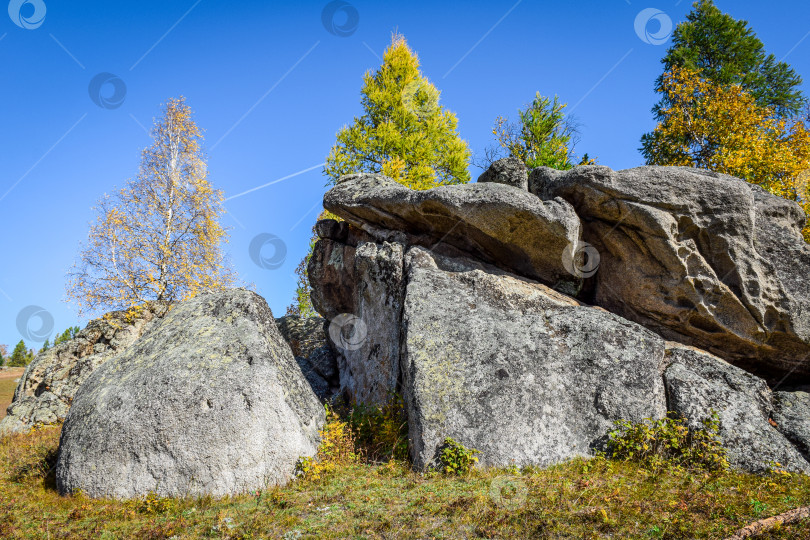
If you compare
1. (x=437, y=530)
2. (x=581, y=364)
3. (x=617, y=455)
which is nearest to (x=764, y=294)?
(x=581, y=364)

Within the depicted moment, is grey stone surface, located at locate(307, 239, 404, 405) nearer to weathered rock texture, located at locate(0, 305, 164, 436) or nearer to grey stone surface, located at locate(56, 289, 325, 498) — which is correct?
grey stone surface, located at locate(56, 289, 325, 498)

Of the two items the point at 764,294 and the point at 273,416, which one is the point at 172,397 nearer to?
the point at 273,416

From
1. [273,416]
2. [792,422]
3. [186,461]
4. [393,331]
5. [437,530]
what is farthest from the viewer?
[393,331]

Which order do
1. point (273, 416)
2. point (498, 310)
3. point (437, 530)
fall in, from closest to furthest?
point (437, 530) → point (273, 416) → point (498, 310)

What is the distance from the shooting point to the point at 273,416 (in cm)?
974

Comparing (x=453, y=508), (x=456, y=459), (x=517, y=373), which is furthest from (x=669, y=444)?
(x=453, y=508)

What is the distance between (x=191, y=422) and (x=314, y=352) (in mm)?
8658

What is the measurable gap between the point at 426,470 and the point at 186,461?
454cm

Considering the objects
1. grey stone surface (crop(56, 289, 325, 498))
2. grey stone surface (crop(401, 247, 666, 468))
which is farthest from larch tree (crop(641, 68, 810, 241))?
grey stone surface (crop(56, 289, 325, 498))

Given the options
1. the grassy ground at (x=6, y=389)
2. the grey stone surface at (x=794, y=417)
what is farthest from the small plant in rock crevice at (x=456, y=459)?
the grassy ground at (x=6, y=389)

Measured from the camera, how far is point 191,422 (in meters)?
9.27

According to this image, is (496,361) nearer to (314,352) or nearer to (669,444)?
(669,444)

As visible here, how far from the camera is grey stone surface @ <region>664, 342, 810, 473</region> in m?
9.87

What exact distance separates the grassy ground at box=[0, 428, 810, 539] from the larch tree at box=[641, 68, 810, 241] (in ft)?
61.3
